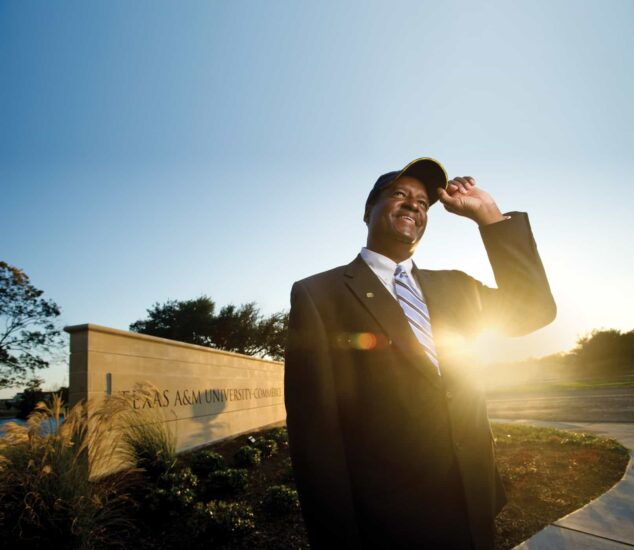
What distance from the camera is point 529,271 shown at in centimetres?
178

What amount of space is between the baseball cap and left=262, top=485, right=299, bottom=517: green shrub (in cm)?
360

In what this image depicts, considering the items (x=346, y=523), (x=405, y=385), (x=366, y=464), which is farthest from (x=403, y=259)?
(x=346, y=523)

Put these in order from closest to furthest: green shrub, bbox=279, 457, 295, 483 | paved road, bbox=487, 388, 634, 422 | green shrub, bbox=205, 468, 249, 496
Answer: green shrub, bbox=205, 468, 249, 496 → green shrub, bbox=279, 457, 295, 483 → paved road, bbox=487, 388, 634, 422

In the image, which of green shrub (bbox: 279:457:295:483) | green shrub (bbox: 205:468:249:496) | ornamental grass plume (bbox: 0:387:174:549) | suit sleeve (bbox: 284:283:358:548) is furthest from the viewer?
green shrub (bbox: 279:457:295:483)

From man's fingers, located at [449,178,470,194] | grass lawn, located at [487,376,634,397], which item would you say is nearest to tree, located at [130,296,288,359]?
grass lawn, located at [487,376,634,397]

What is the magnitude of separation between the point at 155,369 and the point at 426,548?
7.21 meters

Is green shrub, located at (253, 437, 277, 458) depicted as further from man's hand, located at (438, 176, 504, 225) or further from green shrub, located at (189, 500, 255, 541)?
man's hand, located at (438, 176, 504, 225)

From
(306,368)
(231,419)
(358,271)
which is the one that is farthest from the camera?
(231,419)

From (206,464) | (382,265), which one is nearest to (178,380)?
(206,464)

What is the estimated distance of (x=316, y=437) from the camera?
56.9 inches

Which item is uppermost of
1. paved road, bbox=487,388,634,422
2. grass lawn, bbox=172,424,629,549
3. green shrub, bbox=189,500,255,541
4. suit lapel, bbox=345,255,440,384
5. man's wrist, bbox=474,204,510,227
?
man's wrist, bbox=474,204,510,227

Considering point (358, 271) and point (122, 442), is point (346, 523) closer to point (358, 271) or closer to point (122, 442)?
point (358, 271)

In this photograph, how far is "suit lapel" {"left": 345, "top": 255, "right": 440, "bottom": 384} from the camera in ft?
5.17

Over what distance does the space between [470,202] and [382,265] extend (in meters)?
0.58
